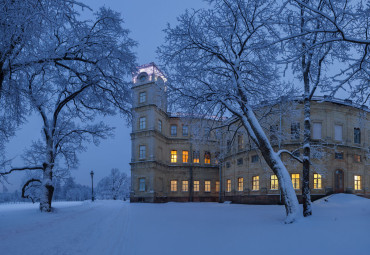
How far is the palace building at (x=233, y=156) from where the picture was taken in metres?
25.7

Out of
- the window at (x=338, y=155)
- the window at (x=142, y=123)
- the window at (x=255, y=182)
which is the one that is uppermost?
the window at (x=142, y=123)

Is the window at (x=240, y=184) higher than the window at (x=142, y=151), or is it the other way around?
the window at (x=142, y=151)

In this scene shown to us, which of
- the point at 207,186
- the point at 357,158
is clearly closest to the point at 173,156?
the point at 207,186

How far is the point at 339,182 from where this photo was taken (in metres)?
26.3

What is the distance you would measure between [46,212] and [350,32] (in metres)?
16.9

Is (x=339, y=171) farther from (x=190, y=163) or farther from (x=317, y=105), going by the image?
(x=190, y=163)

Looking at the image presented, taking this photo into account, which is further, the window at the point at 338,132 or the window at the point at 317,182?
the window at the point at 338,132

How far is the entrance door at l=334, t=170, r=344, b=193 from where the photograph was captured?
85.5ft

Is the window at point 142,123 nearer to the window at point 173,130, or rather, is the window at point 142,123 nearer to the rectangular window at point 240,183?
the window at point 173,130

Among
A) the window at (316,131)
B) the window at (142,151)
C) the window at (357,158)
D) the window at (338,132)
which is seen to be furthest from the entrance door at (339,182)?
the window at (142,151)

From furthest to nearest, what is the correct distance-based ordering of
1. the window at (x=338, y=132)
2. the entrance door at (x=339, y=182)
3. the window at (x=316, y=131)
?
the window at (x=338, y=132)
the window at (x=316, y=131)
the entrance door at (x=339, y=182)

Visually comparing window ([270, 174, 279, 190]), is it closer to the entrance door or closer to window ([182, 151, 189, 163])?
the entrance door

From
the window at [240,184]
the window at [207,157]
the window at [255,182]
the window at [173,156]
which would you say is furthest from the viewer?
the window at [207,157]

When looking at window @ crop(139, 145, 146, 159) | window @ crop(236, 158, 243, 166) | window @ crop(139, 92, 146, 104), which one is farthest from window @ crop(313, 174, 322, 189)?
window @ crop(139, 92, 146, 104)
